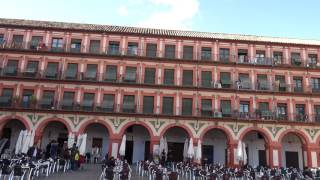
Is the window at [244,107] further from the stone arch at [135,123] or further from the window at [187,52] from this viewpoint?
the stone arch at [135,123]

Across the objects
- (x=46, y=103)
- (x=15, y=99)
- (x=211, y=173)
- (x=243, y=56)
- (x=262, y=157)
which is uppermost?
(x=243, y=56)

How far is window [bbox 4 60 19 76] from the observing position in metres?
36.9

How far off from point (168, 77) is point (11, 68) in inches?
652

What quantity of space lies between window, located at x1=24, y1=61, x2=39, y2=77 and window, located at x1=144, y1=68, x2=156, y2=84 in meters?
11.6

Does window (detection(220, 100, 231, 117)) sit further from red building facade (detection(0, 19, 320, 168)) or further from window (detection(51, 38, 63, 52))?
window (detection(51, 38, 63, 52))

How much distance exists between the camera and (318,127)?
36.1m

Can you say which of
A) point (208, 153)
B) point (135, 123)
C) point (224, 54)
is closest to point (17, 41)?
point (135, 123)

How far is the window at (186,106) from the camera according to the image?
36688mm

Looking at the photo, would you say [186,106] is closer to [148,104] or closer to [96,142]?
[148,104]

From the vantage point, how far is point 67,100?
36281 mm

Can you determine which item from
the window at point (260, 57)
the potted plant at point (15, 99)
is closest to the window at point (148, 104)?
the window at point (260, 57)

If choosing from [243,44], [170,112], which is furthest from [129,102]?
[243,44]

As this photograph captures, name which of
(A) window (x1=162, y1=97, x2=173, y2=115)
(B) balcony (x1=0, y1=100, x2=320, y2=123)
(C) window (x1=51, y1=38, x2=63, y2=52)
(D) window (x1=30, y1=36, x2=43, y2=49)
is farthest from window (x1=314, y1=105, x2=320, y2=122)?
(D) window (x1=30, y1=36, x2=43, y2=49)

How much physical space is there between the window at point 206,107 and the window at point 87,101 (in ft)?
37.5
